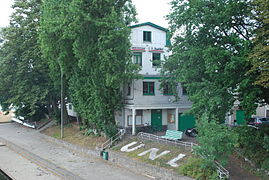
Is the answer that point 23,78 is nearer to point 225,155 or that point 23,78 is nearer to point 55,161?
point 55,161

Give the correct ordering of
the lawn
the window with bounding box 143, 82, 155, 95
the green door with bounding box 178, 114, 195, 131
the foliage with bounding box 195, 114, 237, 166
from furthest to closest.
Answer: the green door with bounding box 178, 114, 195, 131, the window with bounding box 143, 82, 155, 95, the lawn, the foliage with bounding box 195, 114, 237, 166

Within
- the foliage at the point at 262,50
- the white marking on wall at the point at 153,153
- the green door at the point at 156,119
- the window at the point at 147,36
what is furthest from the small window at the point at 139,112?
the foliage at the point at 262,50

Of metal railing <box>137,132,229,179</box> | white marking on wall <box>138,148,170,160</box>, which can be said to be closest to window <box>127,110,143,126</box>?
metal railing <box>137,132,229,179</box>

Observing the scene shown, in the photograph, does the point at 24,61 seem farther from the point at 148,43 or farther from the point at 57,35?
the point at 148,43

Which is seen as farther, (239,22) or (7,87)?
(7,87)

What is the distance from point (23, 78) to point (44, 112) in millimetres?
9245

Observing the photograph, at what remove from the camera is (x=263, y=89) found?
16469 millimetres

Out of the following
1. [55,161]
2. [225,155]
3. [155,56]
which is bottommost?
[55,161]

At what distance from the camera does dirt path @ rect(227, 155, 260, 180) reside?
15651 mm

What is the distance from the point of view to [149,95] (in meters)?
26.5

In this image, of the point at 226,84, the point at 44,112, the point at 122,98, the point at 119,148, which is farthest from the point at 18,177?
the point at 44,112

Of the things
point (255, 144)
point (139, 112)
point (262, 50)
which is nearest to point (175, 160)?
point (255, 144)

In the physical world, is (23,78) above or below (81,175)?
above

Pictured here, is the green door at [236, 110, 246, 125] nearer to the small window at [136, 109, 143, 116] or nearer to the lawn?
the small window at [136, 109, 143, 116]
